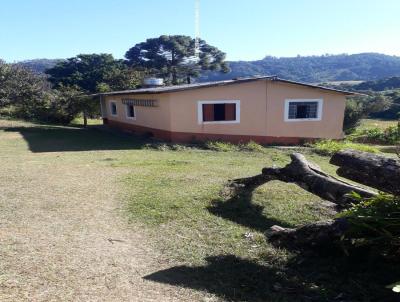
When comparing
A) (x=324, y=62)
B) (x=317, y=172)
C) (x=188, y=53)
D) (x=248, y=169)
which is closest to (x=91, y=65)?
(x=188, y=53)

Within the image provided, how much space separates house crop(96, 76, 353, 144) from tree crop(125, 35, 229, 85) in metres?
28.7

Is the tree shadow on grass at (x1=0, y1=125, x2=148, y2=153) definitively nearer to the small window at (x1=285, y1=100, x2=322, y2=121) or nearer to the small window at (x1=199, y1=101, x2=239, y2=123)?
the small window at (x1=199, y1=101, x2=239, y2=123)

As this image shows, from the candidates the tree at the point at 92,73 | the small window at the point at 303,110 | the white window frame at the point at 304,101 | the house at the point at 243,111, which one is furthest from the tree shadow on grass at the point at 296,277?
the tree at the point at 92,73

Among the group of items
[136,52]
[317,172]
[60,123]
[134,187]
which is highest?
[136,52]

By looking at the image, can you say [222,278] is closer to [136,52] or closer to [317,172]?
[317,172]

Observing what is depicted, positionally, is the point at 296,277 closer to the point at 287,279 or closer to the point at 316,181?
the point at 287,279

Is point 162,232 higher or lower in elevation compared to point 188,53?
lower

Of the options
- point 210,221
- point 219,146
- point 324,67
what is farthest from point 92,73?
point 324,67

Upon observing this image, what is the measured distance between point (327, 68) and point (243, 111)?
93.8 metres

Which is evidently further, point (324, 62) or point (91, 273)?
point (324, 62)

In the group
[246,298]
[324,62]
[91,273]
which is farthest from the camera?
[324,62]

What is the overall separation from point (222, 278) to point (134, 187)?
12.4ft

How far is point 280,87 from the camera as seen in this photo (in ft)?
54.2

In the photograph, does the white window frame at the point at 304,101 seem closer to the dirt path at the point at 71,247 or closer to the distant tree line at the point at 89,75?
the dirt path at the point at 71,247
